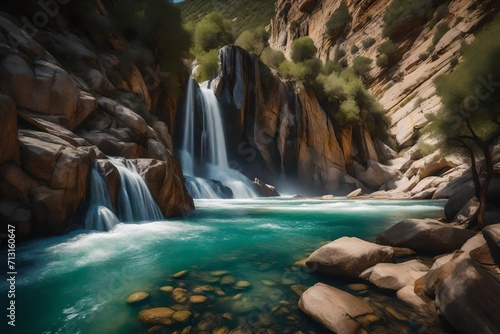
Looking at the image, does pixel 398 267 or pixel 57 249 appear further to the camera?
pixel 57 249

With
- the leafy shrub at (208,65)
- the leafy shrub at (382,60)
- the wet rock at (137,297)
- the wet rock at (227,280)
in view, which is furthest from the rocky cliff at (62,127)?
the leafy shrub at (382,60)

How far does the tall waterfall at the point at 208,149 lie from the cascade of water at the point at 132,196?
13.2m

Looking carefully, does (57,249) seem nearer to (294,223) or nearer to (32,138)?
(32,138)

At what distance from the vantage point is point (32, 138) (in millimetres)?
6887

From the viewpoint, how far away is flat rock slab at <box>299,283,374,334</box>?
9.11 feet

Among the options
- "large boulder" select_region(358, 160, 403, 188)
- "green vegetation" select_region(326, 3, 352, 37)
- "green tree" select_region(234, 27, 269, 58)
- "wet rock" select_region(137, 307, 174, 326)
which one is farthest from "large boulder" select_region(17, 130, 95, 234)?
"green vegetation" select_region(326, 3, 352, 37)

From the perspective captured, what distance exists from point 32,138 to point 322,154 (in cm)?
2583

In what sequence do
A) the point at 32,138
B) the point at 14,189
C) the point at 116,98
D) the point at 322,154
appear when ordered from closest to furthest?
1. the point at 14,189
2. the point at 32,138
3. the point at 116,98
4. the point at 322,154

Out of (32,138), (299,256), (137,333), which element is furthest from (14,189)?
(299,256)

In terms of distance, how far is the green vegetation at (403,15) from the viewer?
33688 millimetres

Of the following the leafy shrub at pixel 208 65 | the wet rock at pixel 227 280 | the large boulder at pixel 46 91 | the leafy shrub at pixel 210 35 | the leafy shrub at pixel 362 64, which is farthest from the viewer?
the leafy shrub at pixel 362 64

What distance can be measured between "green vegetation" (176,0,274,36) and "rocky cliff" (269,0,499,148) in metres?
29.1

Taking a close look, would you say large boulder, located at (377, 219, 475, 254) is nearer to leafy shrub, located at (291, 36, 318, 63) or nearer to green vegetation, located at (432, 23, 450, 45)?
leafy shrub, located at (291, 36, 318, 63)

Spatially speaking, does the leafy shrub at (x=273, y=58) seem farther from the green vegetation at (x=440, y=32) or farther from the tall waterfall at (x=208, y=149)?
the green vegetation at (x=440, y=32)
